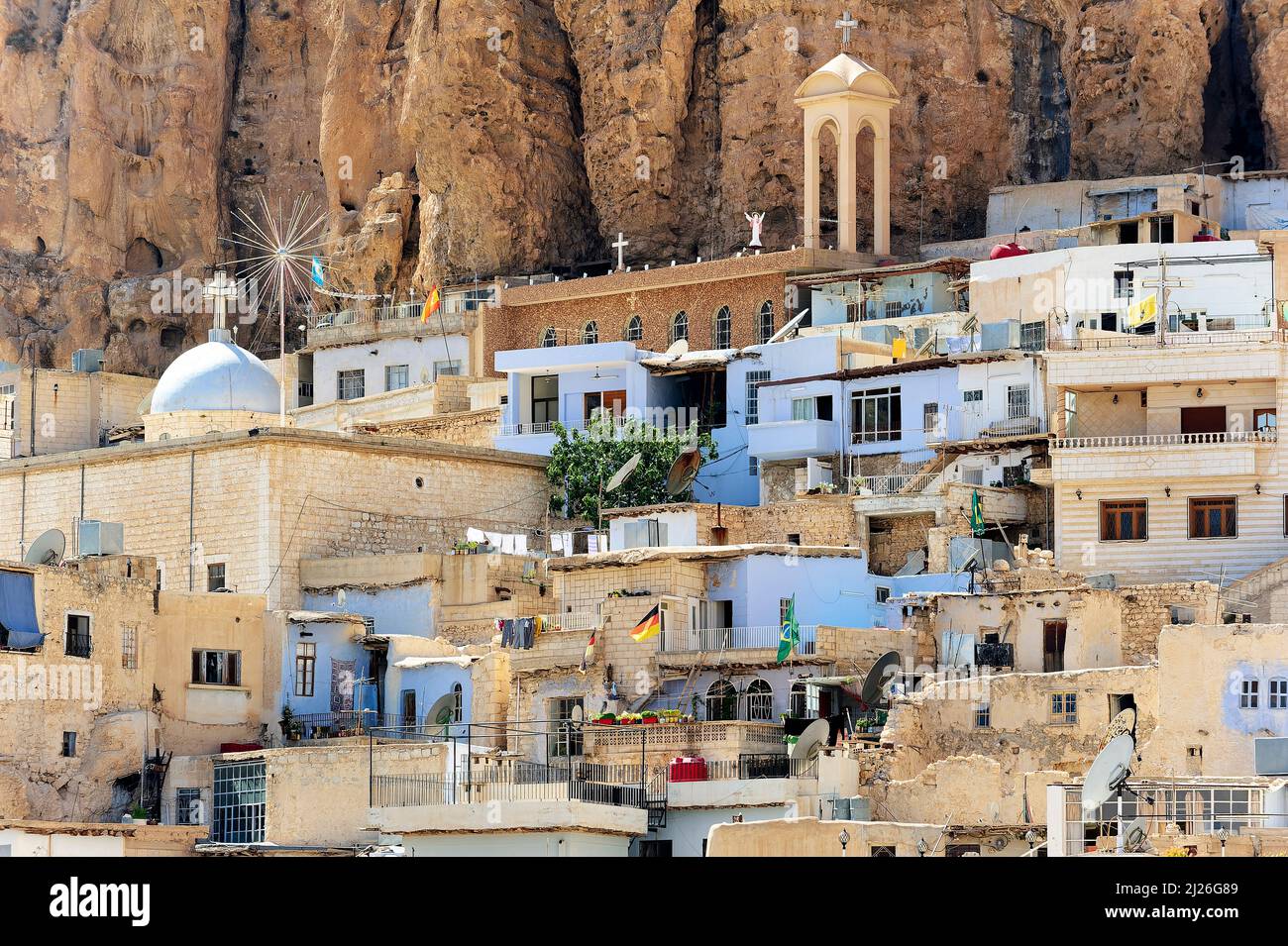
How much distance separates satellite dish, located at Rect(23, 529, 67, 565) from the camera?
40.0 metres

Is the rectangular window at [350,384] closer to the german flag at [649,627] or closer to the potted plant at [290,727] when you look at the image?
→ the potted plant at [290,727]

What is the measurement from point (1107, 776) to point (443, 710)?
13.4 meters

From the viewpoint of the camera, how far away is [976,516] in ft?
133

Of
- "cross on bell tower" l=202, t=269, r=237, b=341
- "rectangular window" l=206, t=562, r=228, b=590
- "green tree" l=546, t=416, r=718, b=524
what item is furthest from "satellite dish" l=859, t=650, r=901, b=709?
"cross on bell tower" l=202, t=269, r=237, b=341

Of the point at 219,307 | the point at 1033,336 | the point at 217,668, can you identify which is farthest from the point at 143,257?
the point at 217,668

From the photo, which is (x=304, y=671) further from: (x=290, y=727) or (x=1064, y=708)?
(x=1064, y=708)

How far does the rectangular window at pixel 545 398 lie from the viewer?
1940 inches

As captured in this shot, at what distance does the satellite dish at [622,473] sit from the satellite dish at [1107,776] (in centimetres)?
1845

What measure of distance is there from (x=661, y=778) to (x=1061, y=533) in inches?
399

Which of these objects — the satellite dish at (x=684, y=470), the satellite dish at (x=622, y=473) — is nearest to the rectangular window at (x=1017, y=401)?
the satellite dish at (x=684, y=470)

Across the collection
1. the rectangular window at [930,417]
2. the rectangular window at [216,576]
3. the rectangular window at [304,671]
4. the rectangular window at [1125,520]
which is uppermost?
the rectangular window at [930,417]

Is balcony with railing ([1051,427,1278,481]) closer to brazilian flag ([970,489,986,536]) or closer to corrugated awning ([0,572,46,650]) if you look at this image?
brazilian flag ([970,489,986,536])

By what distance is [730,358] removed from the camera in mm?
47500
